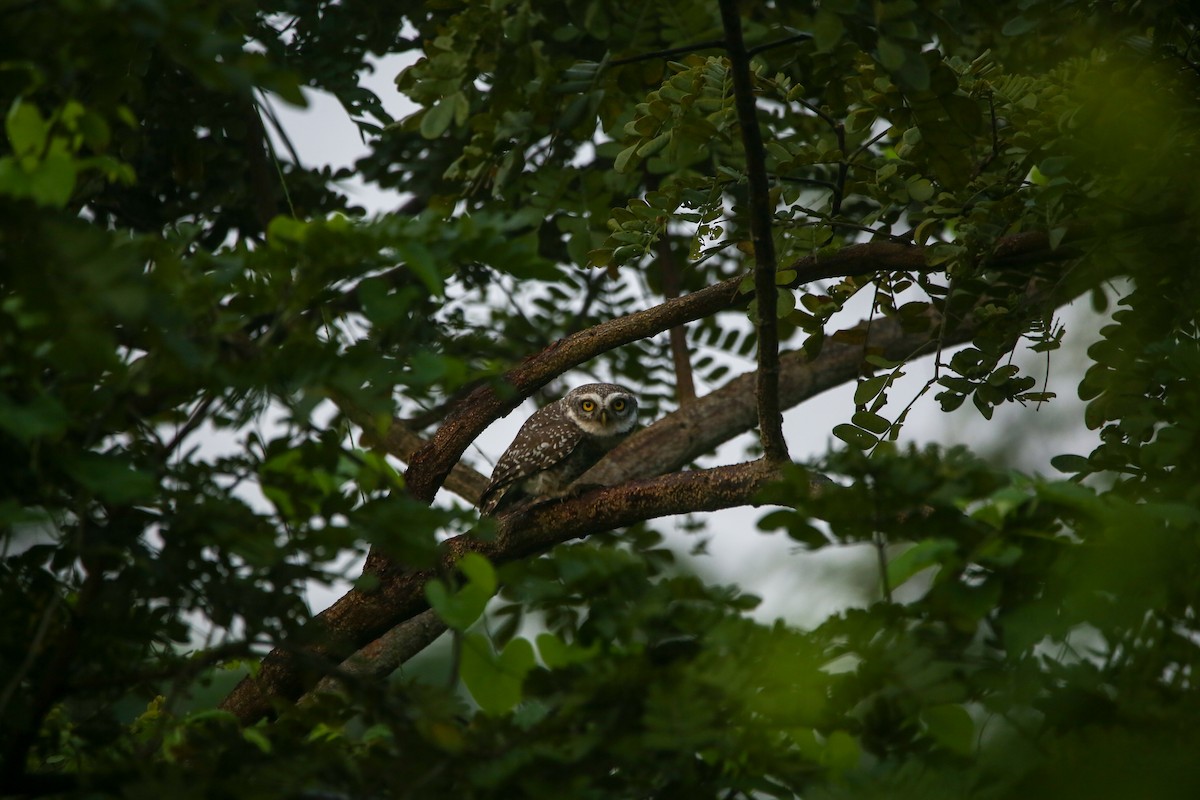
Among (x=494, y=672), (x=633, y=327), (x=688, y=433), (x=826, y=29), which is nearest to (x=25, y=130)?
(x=494, y=672)

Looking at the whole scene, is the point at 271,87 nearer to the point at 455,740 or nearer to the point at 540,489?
the point at 455,740

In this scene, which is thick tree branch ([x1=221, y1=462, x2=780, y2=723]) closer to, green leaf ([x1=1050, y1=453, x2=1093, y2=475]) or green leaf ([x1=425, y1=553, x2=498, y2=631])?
green leaf ([x1=1050, y1=453, x2=1093, y2=475])

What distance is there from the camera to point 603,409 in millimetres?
5008

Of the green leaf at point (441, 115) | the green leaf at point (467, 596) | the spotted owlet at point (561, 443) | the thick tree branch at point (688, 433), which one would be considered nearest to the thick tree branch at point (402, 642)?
the spotted owlet at point (561, 443)

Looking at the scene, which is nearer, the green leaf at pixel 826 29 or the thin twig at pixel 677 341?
the green leaf at pixel 826 29

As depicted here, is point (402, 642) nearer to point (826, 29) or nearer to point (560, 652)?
point (560, 652)

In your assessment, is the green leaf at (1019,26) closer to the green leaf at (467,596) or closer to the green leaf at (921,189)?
the green leaf at (921,189)

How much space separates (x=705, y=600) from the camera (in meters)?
1.61

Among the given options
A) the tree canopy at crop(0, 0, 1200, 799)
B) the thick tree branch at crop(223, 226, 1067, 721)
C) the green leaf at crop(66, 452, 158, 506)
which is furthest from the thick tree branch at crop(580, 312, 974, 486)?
the green leaf at crop(66, 452, 158, 506)

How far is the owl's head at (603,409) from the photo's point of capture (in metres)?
4.94

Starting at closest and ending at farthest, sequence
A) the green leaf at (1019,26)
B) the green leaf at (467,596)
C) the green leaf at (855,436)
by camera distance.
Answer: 1. the green leaf at (467,596)
2. the green leaf at (1019,26)
3. the green leaf at (855,436)

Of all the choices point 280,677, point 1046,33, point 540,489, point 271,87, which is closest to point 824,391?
point 540,489

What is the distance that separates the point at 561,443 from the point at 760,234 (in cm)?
240

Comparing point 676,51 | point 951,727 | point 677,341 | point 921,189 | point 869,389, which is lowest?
point 951,727
